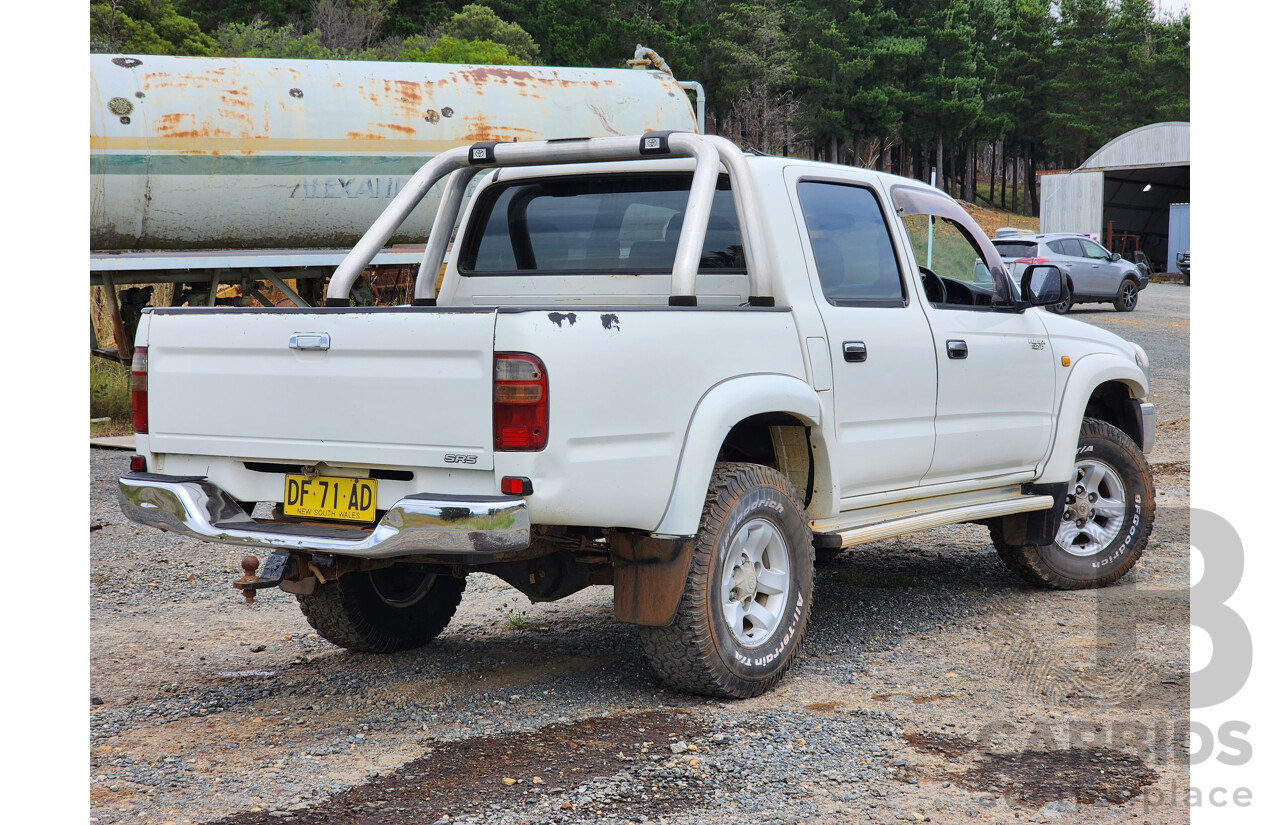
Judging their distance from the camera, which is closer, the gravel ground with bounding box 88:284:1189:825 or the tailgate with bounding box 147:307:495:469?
the gravel ground with bounding box 88:284:1189:825

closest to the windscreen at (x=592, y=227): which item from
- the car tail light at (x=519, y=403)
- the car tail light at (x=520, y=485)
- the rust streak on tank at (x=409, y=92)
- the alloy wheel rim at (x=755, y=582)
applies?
the alloy wheel rim at (x=755, y=582)

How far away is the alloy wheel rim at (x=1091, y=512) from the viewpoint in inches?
257

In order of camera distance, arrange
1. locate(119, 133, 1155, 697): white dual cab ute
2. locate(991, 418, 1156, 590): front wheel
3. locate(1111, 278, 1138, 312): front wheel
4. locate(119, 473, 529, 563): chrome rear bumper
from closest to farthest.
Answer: locate(119, 473, 529, 563): chrome rear bumper < locate(119, 133, 1155, 697): white dual cab ute < locate(991, 418, 1156, 590): front wheel < locate(1111, 278, 1138, 312): front wheel

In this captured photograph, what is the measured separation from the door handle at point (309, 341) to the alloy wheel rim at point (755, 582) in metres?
1.64

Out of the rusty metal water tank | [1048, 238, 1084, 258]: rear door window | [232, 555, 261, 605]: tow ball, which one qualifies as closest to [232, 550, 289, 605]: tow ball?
[232, 555, 261, 605]: tow ball

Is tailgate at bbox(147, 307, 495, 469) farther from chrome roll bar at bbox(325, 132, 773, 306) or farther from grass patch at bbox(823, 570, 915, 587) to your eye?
grass patch at bbox(823, 570, 915, 587)

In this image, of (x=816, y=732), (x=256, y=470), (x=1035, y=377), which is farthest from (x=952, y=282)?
(x=256, y=470)

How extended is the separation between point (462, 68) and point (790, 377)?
9.16 meters

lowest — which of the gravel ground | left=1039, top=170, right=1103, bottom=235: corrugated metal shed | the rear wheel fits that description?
the gravel ground

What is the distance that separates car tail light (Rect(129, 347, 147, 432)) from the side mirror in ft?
13.6

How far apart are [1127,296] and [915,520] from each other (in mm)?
23352

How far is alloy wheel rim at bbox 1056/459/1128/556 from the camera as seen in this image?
6516 mm

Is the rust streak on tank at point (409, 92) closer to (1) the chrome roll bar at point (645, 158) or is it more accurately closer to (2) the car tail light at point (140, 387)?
(1) the chrome roll bar at point (645, 158)

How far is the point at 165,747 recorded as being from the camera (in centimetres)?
418
